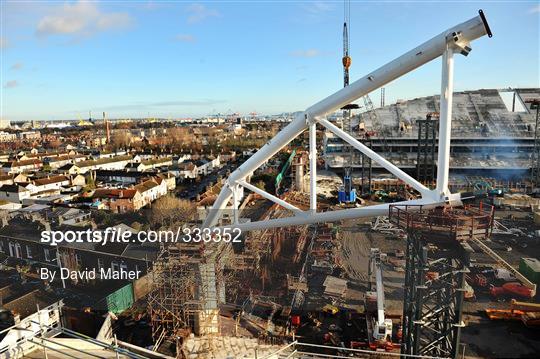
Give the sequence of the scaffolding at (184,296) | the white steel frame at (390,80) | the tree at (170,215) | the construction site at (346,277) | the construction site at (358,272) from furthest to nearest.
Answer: the tree at (170,215), the scaffolding at (184,296), the construction site at (358,272), the construction site at (346,277), the white steel frame at (390,80)

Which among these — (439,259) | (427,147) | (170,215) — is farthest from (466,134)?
(439,259)

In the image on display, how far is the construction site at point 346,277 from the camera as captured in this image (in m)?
5.18

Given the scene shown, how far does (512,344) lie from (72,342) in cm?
1074

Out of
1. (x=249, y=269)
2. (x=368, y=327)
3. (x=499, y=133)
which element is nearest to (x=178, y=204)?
(x=249, y=269)

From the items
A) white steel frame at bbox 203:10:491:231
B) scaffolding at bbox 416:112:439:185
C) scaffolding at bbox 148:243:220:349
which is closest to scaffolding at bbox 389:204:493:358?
white steel frame at bbox 203:10:491:231

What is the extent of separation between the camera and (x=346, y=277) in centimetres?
1367

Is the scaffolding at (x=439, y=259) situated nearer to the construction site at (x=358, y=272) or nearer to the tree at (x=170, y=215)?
Result: the construction site at (x=358, y=272)

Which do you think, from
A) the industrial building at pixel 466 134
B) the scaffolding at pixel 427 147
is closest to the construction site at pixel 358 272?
the scaffolding at pixel 427 147

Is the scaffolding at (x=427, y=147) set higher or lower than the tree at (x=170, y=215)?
higher

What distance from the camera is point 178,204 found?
71.4 feet

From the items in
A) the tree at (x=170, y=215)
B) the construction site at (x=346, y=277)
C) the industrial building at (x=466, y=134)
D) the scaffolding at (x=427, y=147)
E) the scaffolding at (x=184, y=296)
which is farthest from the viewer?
the industrial building at (x=466, y=134)

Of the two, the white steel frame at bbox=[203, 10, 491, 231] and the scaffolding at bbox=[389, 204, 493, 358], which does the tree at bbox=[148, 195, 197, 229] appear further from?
the scaffolding at bbox=[389, 204, 493, 358]

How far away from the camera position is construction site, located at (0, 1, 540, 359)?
17.0 ft

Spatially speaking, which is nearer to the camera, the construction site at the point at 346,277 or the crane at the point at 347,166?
the construction site at the point at 346,277
